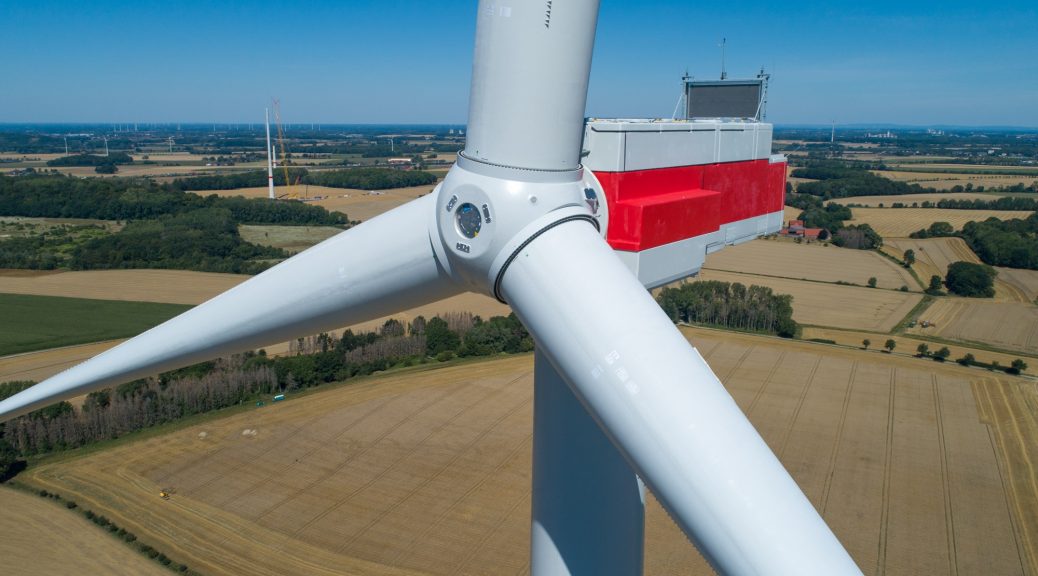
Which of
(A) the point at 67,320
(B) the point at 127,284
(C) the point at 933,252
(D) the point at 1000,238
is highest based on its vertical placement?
(D) the point at 1000,238

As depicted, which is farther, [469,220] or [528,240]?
[469,220]

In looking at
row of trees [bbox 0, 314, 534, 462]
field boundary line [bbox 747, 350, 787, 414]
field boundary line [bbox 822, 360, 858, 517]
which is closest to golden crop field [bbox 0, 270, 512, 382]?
row of trees [bbox 0, 314, 534, 462]

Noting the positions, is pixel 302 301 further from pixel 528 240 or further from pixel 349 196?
pixel 349 196

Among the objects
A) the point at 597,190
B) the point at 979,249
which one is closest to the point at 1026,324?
the point at 979,249

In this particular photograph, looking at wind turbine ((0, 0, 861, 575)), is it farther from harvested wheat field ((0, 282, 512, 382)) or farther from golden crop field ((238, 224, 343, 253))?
golden crop field ((238, 224, 343, 253))

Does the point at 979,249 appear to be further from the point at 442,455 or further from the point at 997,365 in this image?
the point at 442,455

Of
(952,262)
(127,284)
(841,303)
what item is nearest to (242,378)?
(127,284)
